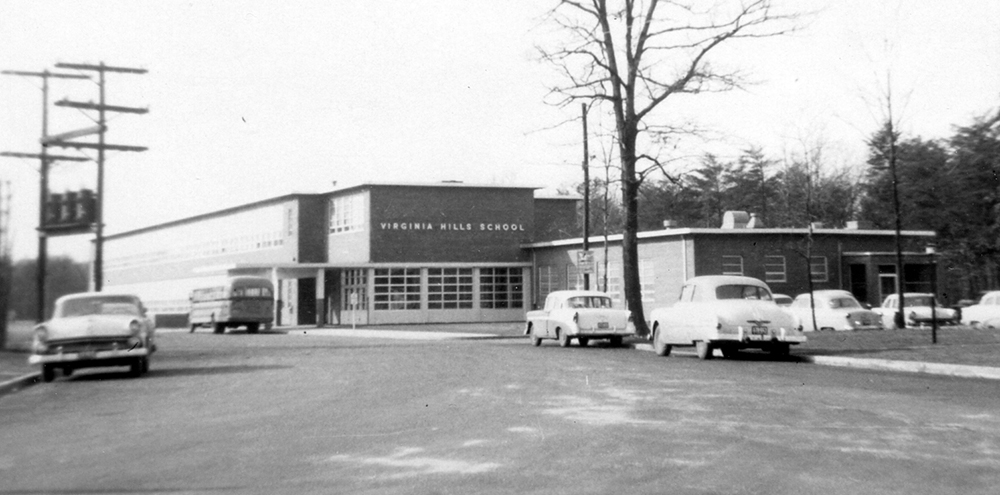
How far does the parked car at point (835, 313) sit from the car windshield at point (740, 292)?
13.5 m

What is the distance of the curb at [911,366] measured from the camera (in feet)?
55.3

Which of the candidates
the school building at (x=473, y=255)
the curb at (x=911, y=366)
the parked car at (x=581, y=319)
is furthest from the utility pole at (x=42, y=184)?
the school building at (x=473, y=255)

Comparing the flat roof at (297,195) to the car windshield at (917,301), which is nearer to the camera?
the car windshield at (917,301)

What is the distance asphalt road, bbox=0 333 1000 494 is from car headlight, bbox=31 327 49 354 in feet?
2.70

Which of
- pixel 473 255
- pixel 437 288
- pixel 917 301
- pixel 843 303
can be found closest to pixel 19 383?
pixel 843 303

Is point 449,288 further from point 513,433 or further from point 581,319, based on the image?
point 513,433

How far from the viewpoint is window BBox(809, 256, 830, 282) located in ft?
157

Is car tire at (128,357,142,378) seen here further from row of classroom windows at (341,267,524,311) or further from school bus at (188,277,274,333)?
row of classroom windows at (341,267,524,311)

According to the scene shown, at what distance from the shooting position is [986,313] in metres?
37.7

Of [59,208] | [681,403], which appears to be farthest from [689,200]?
[681,403]

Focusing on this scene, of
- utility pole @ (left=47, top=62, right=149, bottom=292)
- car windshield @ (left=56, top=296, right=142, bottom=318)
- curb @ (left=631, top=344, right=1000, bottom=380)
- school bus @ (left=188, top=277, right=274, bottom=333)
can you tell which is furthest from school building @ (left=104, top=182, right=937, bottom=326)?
car windshield @ (left=56, top=296, right=142, bottom=318)

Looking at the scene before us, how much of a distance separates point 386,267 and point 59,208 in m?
28.4

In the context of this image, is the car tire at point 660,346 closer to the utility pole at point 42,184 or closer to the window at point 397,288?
the utility pole at point 42,184

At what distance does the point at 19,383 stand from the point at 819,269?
37.6 metres
